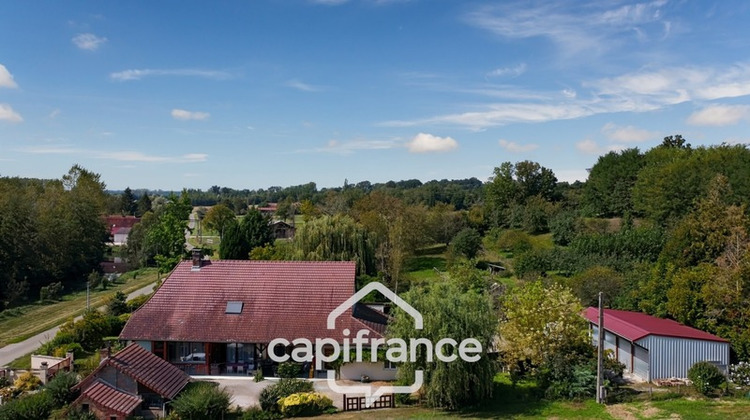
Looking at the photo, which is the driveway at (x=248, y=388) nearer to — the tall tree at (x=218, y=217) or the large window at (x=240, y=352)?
the large window at (x=240, y=352)

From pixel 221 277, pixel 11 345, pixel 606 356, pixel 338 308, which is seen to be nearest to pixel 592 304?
pixel 606 356

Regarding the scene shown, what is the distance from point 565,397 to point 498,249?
34.2m

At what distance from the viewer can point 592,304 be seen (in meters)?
30.9

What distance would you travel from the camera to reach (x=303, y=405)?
17734 millimetres

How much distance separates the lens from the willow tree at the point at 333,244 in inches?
1449

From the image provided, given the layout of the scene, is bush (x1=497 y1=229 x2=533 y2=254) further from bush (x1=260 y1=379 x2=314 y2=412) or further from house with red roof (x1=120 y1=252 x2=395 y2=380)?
bush (x1=260 y1=379 x2=314 y2=412)

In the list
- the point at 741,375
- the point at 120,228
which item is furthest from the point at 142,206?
the point at 741,375

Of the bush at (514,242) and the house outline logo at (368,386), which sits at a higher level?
the bush at (514,242)

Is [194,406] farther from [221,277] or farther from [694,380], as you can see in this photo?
[694,380]

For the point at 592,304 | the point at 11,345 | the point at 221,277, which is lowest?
the point at 11,345

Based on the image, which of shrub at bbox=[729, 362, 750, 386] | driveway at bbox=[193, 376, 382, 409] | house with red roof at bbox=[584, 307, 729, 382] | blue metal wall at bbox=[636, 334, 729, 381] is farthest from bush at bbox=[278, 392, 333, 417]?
shrub at bbox=[729, 362, 750, 386]

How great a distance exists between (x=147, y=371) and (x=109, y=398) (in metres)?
1.37

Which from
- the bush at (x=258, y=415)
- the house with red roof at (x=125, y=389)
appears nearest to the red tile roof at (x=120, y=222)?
the house with red roof at (x=125, y=389)

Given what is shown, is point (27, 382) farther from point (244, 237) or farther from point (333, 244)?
point (244, 237)
